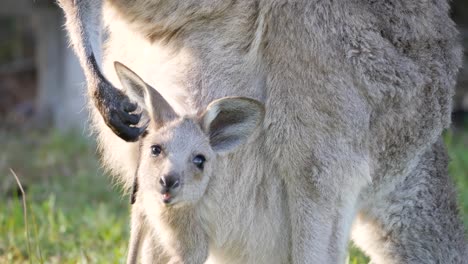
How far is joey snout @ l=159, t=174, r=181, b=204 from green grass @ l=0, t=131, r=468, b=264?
0.77 meters

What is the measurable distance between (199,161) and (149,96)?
31 centimetres

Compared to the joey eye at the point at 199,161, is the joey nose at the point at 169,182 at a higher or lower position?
higher

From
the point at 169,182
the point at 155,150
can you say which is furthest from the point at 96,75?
the point at 169,182

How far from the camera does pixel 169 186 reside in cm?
310

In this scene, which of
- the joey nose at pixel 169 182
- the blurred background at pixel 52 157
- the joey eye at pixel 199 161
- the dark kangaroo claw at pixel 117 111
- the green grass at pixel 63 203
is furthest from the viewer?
the blurred background at pixel 52 157

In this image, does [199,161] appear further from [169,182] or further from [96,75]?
[96,75]

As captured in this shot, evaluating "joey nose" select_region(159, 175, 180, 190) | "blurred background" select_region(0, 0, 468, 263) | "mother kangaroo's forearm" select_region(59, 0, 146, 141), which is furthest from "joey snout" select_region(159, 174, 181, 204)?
"blurred background" select_region(0, 0, 468, 263)

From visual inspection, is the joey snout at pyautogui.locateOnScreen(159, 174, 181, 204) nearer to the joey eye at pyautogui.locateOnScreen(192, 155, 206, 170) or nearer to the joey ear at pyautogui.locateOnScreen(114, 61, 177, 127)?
the joey eye at pyautogui.locateOnScreen(192, 155, 206, 170)

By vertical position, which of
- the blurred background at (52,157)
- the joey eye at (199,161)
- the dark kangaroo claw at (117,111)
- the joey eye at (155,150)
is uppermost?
the dark kangaroo claw at (117,111)

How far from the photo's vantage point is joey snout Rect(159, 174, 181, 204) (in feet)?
10.2

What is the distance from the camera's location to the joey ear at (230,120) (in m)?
3.34

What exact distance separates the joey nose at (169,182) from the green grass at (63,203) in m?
0.80

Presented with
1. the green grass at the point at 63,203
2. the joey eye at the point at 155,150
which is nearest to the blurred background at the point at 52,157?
the green grass at the point at 63,203

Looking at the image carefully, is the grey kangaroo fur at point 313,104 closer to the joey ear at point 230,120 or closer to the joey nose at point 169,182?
the joey ear at point 230,120
